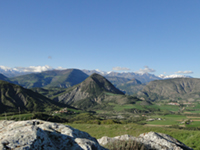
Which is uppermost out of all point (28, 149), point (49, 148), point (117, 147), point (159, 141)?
point (28, 149)

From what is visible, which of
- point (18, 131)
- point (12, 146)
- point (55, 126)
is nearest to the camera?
point (12, 146)

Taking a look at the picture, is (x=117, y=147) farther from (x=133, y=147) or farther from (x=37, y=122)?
(x=37, y=122)

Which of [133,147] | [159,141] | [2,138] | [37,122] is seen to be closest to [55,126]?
[37,122]

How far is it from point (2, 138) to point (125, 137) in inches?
343

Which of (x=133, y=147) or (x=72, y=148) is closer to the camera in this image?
(x=72, y=148)

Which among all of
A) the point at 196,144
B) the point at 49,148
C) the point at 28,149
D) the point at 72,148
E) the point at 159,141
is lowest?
the point at 196,144

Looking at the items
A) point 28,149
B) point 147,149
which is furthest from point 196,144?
point 28,149

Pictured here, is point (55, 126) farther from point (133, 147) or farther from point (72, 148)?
point (133, 147)

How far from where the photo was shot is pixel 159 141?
1098 cm

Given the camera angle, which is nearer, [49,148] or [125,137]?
[49,148]

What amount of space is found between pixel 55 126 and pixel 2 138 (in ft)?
11.4

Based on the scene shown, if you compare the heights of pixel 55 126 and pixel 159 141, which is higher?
pixel 55 126

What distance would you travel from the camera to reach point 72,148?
6125 millimetres

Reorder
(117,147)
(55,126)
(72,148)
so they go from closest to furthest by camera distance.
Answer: (72,148) < (55,126) < (117,147)
